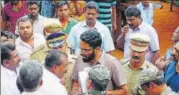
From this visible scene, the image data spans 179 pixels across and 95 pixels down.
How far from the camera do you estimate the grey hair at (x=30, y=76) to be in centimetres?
377

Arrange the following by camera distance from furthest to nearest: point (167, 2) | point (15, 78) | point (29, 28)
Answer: point (167, 2)
point (29, 28)
point (15, 78)

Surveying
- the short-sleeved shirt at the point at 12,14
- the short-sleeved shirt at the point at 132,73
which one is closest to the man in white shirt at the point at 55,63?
the short-sleeved shirt at the point at 132,73

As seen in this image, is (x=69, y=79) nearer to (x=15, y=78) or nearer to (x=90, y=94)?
Answer: (x=15, y=78)

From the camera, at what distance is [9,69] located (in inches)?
178

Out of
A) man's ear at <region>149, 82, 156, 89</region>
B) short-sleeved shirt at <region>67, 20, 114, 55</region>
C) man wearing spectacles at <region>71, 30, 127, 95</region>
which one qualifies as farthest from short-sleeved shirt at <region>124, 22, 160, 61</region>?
man's ear at <region>149, 82, 156, 89</region>

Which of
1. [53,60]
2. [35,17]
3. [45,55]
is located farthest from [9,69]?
[35,17]

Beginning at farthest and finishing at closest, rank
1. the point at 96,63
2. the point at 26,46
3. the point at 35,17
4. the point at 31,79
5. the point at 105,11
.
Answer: the point at 105,11 → the point at 35,17 → the point at 26,46 → the point at 96,63 → the point at 31,79

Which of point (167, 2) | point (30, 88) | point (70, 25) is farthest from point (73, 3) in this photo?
point (167, 2)

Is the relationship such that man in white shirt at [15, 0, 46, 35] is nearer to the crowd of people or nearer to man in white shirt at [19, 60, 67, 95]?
the crowd of people

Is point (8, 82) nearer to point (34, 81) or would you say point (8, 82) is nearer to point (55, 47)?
point (34, 81)

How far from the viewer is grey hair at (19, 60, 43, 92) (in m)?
3.77

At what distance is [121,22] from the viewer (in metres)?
9.45

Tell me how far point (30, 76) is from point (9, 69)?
2.60ft

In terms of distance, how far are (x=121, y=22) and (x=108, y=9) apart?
70.8 inches
